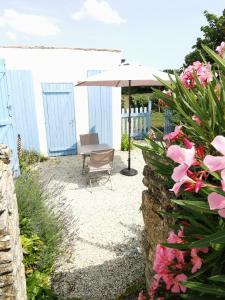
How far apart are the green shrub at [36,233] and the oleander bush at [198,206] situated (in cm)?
231

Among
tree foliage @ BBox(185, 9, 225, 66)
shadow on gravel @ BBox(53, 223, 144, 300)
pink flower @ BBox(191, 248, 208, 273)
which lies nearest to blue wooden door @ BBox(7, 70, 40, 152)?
shadow on gravel @ BBox(53, 223, 144, 300)

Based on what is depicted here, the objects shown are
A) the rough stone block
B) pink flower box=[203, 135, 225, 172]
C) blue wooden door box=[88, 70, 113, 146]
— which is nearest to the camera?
pink flower box=[203, 135, 225, 172]

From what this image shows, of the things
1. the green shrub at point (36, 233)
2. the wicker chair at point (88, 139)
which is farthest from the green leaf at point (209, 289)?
the wicker chair at point (88, 139)

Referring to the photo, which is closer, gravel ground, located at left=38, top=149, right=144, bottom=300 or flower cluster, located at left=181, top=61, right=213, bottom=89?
flower cluster, located at left=181, top=61, right=213, bottom=89

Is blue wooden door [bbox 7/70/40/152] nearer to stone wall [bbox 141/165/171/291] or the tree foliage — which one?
stone wall [bbox 141/165/171/291]

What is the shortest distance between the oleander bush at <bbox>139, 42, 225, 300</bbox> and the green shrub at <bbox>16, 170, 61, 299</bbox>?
2.31m

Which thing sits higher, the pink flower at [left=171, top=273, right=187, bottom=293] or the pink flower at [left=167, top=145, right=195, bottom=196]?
the pink flower at [left=167, top=145, right=195, bottom=196]

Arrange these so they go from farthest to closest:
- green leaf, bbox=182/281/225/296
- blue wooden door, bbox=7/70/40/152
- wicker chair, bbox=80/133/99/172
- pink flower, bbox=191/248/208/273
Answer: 1. wicker chair, bbox=80/133/99/172
2. blue wooden door, bbox=7/70/40/152
3. pink flower, bbox=191/248/208/273
4. green leaf, bbox=182/281/225/296

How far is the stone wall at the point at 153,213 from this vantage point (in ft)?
8.27

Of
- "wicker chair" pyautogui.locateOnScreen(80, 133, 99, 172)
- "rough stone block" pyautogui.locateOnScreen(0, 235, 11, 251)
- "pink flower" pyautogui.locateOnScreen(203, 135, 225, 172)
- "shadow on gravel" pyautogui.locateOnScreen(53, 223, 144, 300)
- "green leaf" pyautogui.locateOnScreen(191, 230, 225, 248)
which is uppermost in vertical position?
"pink flower" pyautogui.locateOnScreen(203, 135, 225, 172)

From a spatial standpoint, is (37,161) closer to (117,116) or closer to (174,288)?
(117,116)

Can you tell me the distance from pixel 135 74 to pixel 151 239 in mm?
4222

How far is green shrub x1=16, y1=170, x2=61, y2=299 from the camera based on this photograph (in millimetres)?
3527

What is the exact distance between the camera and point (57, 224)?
4.04 m
